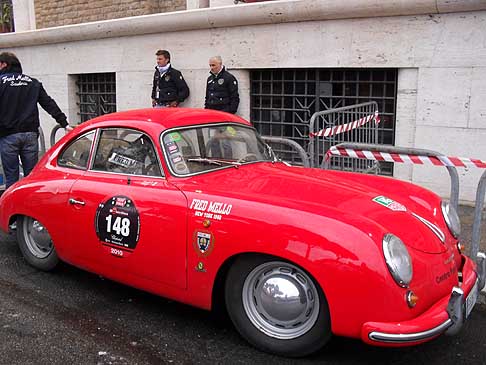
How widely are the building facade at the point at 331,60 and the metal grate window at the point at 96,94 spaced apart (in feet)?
0.29

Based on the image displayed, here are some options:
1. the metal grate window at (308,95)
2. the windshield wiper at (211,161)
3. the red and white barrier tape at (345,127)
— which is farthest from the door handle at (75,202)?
the metal grate window at (308,95)

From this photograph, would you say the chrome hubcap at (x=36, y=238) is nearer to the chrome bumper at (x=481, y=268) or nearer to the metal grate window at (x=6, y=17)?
the chrome bumper at (x=481, y=268)

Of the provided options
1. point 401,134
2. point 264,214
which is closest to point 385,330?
point 264,214

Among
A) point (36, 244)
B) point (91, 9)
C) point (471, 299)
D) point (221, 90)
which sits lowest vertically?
point (36, 244)

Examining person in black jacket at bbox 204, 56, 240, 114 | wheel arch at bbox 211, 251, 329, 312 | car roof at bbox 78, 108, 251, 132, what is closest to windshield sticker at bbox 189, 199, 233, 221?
wheel arch at bbox 211, 251, 329, 312

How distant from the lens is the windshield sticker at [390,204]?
3.47 metres

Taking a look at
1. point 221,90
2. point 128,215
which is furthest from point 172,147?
point 221,90

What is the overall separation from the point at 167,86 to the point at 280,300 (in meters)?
6.76

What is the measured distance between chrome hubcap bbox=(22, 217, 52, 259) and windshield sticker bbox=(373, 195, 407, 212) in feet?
9.19

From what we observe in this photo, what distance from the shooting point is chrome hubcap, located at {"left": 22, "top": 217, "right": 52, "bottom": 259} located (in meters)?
4.73

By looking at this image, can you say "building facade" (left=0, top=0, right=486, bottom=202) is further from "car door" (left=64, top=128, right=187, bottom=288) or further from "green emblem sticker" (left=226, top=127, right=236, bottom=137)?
"car door" (left=64, top=128, right=187, bottom=288)

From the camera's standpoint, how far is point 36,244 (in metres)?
4.88

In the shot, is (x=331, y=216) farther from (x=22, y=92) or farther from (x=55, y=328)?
(x=22, y=92)

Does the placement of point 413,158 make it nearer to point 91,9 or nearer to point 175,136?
point 175,136
